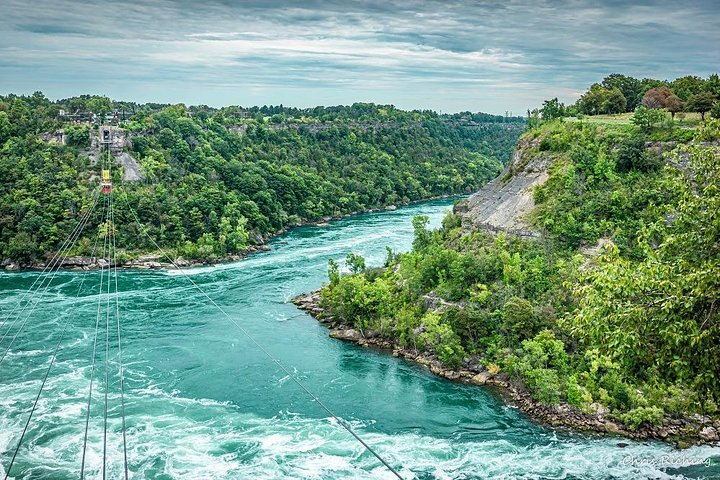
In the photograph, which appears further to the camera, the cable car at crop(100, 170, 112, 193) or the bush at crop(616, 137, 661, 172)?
the cable car at crop(100, 170, 112, 193)

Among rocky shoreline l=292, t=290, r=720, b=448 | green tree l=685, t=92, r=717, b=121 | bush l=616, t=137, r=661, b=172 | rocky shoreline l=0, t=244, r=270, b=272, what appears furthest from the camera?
rocky shoreline l=0, t=244, r=270, b=272

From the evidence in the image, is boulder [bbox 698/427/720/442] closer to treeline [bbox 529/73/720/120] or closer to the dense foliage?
the dense foliage

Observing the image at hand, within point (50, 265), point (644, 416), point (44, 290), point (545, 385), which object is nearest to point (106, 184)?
Result: point (50, 265)

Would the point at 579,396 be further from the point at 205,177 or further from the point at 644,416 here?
the point at 205,177

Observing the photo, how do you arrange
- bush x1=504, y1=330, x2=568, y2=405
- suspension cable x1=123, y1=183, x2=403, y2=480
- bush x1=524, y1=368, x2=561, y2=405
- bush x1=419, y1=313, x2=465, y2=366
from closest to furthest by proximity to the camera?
suspension cable x1=123, y1=183, x2=403, y2=480
bush x1=524, y1=368, x2=561, y2=405
bush x1=504, y1=330, x2=568, y2=405
bush x1=419, y1=313, x2=465, y2=366

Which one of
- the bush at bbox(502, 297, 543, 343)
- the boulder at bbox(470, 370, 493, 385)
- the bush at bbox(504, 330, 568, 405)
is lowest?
the boulder at bbox(470, 370, 493, 385)

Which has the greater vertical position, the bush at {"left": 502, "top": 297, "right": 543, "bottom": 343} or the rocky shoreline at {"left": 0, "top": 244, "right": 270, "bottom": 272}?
the bush at {"left": 502, "top": 297, "right": 543, "bottom": 343}

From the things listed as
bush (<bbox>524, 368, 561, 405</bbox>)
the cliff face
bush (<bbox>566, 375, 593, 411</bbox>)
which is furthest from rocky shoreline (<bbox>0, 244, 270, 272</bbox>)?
bush (<bbox>566, 375, 593, 411</bbox>)
